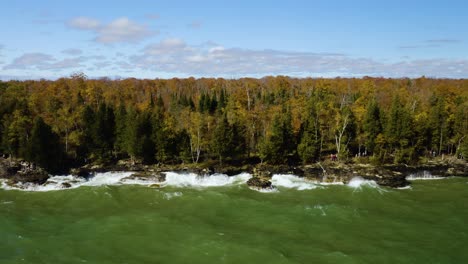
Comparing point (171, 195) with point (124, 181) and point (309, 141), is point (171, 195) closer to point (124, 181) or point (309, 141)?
point (124, 181)

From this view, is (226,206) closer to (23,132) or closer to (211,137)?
(211,137)

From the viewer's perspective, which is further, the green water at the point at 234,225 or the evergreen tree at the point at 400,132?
the evergreen tree at the point at 400,132

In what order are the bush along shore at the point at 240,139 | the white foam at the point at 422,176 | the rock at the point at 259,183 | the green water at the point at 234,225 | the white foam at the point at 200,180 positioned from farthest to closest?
the bush along shore at the point at 240,139 → the white foam at the point at 422,176 → the white foam at the point at 200,180 → the rock at the point at 259,183 → the green water at the point at 234,225

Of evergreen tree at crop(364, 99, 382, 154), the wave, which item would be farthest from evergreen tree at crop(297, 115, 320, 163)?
the wave

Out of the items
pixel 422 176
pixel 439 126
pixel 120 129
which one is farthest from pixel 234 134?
pixel 439 126

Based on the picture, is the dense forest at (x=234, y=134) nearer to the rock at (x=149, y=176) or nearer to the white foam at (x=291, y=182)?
the rock at (x=149, y=176)

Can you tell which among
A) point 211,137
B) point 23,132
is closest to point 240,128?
point 211,137

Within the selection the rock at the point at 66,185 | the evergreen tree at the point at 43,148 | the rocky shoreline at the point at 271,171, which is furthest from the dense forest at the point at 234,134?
the rock at the point at 66,185
